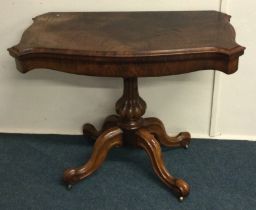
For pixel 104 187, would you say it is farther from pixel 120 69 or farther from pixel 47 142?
pixel 120 69

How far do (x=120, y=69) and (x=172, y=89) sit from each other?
0.60m

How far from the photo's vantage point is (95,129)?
1662mm

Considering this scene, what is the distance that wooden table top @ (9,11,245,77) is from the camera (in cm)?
101

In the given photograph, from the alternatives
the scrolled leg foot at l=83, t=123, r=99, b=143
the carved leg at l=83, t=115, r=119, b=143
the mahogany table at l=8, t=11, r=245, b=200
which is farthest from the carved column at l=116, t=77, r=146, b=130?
the scrolled leg foot at l=83, t=123, r=99, b=143

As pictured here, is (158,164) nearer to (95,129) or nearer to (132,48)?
(95,129)

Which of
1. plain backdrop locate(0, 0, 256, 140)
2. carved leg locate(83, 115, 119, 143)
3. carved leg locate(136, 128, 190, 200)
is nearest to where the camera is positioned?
carved leg locate(136, 128, 190, 200)

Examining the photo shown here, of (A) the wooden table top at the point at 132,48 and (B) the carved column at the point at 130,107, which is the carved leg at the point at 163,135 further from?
(A) the wooden table top at the point at 132,48

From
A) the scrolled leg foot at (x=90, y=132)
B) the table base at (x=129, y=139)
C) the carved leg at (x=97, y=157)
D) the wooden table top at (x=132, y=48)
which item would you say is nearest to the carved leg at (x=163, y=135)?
the table base at (x=129, y=139)

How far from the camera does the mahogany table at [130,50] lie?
3.34 ft

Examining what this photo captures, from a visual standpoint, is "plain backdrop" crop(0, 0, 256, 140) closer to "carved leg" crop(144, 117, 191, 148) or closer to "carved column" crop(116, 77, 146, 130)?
"carved leg" crop(144, 117, 191, 148)

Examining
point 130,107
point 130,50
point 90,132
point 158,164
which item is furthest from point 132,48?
point 90,132

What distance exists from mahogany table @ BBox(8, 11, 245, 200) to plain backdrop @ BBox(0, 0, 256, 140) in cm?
14

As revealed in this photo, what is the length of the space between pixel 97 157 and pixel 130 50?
56cm

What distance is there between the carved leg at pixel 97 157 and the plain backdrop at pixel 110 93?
0.26 m
